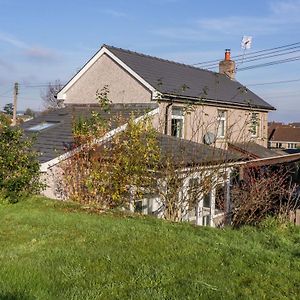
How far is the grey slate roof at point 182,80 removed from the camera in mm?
17469

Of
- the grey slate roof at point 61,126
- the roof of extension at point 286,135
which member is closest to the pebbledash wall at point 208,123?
the grey slate roof at point 61,126

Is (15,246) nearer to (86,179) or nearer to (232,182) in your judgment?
(86,179)

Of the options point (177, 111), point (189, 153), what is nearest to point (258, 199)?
point (189, 153)

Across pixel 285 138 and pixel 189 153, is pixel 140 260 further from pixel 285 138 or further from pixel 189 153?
pixel 285 138

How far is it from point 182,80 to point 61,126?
6536 millimetres

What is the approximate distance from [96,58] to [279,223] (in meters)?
12.7

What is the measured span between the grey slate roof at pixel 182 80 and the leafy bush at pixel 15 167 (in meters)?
6.64

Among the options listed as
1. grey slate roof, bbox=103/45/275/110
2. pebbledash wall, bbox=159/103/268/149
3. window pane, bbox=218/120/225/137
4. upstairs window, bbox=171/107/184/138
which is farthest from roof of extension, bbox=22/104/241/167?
window pane, bbox=218/120/225/137

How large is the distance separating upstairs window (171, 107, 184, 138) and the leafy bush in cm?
749

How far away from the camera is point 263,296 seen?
14.3 ft

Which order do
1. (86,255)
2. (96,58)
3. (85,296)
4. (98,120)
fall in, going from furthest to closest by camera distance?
(96,58) → (98,120) → (86,255) → (85,296)

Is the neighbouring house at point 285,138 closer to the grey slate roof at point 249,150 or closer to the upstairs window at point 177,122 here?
the grey slate roof at point 249,150

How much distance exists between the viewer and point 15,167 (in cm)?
1050

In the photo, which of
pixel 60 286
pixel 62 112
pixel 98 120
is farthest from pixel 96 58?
pixel 60 286
